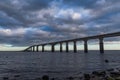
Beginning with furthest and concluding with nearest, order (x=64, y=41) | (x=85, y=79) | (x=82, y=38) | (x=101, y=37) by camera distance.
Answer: (x=64, y=41), (x=82, y=38), (x=101, y=37), (x=85, y=79)

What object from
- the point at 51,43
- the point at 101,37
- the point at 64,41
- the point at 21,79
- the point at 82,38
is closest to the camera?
the point at 21,79

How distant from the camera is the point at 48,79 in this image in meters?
23.4

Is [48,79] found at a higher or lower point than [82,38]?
lower

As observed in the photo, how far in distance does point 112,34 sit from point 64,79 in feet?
321

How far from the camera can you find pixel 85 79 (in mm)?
22656

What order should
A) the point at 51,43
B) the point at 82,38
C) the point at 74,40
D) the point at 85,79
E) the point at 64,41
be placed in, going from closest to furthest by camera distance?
the point at 85,79, the point at 82,38, the point at 74,40, the point at 64,41, the point at 51,43

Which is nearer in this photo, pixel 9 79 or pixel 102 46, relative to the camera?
pixel 9 79

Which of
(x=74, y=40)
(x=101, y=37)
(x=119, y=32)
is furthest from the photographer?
(x=74, y=40)

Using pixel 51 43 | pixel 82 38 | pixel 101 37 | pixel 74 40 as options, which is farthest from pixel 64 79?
pixel 51 43

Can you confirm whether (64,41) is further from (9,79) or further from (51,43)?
(9,79)

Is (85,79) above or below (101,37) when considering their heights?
below

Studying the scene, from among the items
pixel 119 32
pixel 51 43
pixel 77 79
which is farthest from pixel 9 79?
pixel 51 43

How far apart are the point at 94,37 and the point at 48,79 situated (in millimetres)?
112663

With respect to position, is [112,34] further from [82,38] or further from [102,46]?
[82,38]
